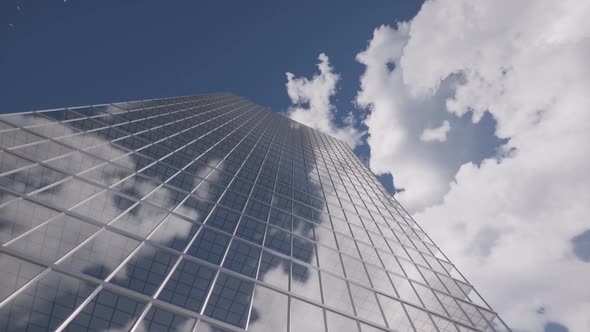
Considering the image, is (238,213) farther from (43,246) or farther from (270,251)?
(43,246)

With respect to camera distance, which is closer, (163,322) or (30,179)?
(163,322)

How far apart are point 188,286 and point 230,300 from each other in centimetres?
174

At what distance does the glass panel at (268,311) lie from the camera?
1312 centimetres

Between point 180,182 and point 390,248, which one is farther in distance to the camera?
point 390,248

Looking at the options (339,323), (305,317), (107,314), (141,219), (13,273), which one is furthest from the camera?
(141,219)

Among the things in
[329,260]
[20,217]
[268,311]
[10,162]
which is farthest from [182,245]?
[329,260]

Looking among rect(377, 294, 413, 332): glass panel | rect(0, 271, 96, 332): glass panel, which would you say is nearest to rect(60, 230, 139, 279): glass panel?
rect(0, 271, 96, 332): glass panel

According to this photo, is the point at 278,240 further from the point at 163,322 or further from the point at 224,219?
the point at 163,322

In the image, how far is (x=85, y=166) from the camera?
18.7 m

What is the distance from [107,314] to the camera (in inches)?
427

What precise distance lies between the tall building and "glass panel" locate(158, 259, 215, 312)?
5 cm

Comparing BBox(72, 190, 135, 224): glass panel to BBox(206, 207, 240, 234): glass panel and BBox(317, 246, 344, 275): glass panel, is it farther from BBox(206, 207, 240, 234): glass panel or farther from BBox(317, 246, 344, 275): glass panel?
BBox(317, 246, 344, 275): glass panel

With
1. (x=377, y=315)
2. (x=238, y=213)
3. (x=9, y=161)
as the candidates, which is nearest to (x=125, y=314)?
(x=9, y=161)

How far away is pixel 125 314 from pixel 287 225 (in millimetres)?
14940
